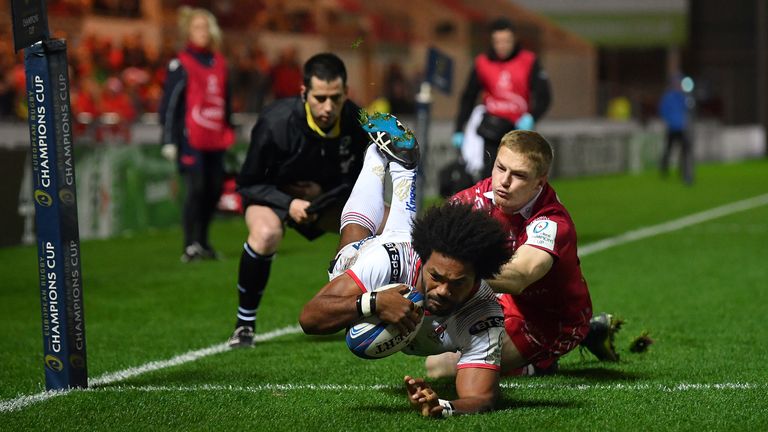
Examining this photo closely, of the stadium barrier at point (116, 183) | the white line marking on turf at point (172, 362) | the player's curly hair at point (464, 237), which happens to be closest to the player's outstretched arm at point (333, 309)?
the player's curly hair at point (464, 237)

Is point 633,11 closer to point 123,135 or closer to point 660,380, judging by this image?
point 123,135

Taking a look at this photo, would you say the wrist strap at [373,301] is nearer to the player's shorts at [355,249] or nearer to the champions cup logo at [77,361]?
the player's shorts at [355,249]

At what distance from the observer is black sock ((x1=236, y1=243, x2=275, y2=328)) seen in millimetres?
7730

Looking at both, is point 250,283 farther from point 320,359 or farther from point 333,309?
point 333,309

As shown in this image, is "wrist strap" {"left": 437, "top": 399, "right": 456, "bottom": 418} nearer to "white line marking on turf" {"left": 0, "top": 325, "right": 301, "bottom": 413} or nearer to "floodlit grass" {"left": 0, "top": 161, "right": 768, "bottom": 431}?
"floodlit grass" {"left": 0, "top": 161, "right": 768, "bottom": 431}

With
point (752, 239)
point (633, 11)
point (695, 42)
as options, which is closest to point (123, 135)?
point (752, 239)

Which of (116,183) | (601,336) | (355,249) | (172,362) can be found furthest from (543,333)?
(116,183)

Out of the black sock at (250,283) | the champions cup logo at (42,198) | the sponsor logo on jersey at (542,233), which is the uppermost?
the champions cup logo at (42,198)

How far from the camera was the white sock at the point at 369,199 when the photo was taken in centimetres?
658

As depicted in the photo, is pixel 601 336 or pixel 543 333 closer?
pixel 543 333

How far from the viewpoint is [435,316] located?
576 centimetres

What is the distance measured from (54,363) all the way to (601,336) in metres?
2.69

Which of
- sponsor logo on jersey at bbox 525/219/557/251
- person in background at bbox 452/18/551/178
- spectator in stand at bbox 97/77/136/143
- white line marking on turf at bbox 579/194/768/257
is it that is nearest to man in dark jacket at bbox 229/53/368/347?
sponsor logo on jersey at bbox 525/219/557/251

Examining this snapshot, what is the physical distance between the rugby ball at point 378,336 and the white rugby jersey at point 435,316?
0.33ft
